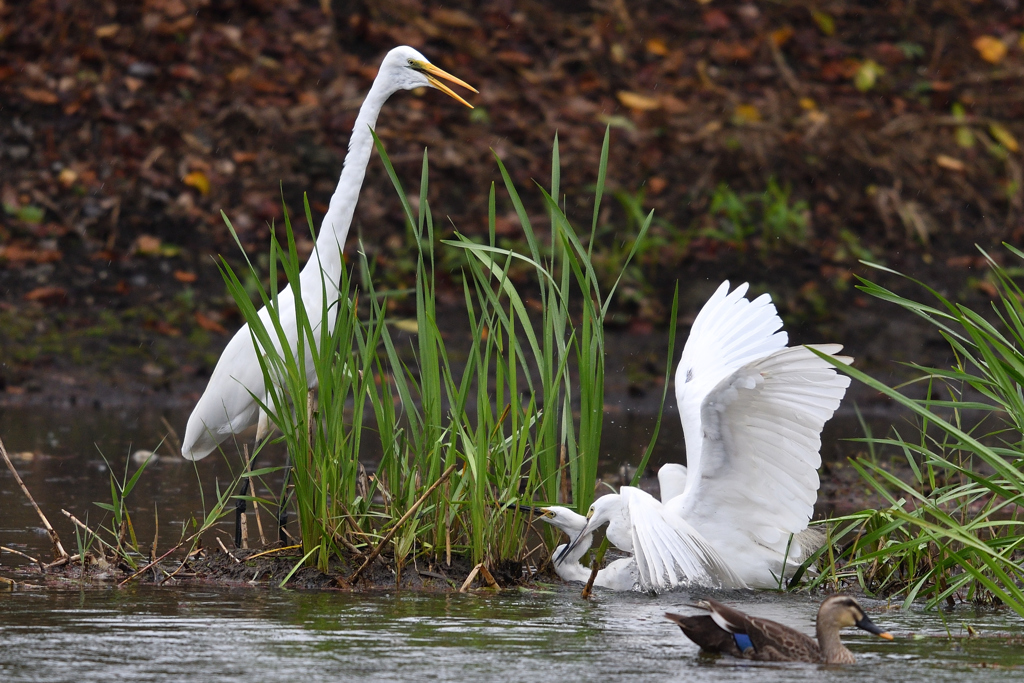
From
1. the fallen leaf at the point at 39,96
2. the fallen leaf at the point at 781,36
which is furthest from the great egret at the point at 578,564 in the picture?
the fallen leaf at the point at 781,36

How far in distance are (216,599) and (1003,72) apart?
35.6ft

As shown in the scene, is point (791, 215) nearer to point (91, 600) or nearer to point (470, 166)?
point (470, 166)

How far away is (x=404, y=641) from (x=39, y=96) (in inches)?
360

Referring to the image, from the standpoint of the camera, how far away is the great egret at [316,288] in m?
6.05

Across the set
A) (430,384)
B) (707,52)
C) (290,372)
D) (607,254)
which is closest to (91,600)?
(290,372)

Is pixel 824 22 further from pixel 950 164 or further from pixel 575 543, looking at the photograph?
pixel 575 543

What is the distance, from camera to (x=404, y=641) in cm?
395

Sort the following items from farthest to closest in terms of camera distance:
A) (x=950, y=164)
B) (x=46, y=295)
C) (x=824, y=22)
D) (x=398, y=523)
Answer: (x=824, y=22) < (x=950, y=164) < (x=46, y=295) < (x=398, y=523)

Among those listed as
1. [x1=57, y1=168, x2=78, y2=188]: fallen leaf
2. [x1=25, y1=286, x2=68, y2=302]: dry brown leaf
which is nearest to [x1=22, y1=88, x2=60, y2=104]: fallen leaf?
[x1=57, y1=168, x2=78, y2=188]: fallen leaf

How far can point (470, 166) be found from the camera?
1185 cm

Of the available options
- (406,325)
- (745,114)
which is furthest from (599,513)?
(745,114)

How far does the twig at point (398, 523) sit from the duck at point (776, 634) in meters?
1.10

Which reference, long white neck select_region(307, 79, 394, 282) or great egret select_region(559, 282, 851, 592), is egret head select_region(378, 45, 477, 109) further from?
great egret select_region(559, 282, 851, 592)

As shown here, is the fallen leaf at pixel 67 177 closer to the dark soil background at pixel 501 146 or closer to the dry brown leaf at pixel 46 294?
the dark soil background at pixel 501 146
